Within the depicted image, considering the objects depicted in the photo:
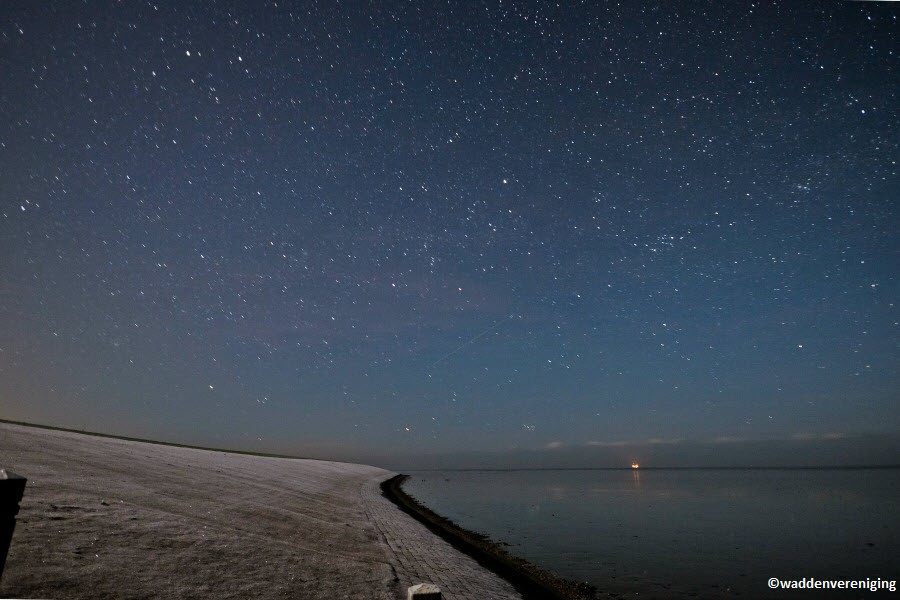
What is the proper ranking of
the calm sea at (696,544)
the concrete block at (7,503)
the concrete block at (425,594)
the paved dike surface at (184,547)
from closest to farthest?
the concrete block at (7,503) → the concrete block at (425,594) → the paved dike surface at (184,547) → the calm sea at (696,544)

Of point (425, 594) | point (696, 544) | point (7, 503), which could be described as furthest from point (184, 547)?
point (696, 544)

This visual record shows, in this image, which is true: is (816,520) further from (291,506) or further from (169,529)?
(169,529)

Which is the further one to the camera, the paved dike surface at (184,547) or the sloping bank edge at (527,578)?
the sloping bank edge at (527,578)

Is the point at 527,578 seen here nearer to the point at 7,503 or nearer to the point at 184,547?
the point at 184,547

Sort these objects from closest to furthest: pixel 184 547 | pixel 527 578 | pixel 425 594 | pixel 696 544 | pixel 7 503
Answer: pixel 7 503, pixel 425 594, pixel 184 547, pixel 527 578, pixel 696 544

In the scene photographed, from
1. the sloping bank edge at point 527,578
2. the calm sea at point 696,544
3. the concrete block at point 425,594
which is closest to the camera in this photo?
the concrete block at point 425,594

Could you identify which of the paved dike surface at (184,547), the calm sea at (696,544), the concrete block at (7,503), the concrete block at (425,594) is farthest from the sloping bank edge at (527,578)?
the concrete block at (7,503)

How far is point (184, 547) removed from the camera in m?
10.5

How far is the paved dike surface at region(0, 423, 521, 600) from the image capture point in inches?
325

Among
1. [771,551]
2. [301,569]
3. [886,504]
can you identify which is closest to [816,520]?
[771,551]

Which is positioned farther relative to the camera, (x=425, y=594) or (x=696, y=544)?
(x=696, y=544)

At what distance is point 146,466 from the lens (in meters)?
21.3

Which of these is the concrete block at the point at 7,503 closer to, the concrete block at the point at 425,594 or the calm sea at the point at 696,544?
the concrete block at the point at 425,594

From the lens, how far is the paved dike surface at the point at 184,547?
8250mm
